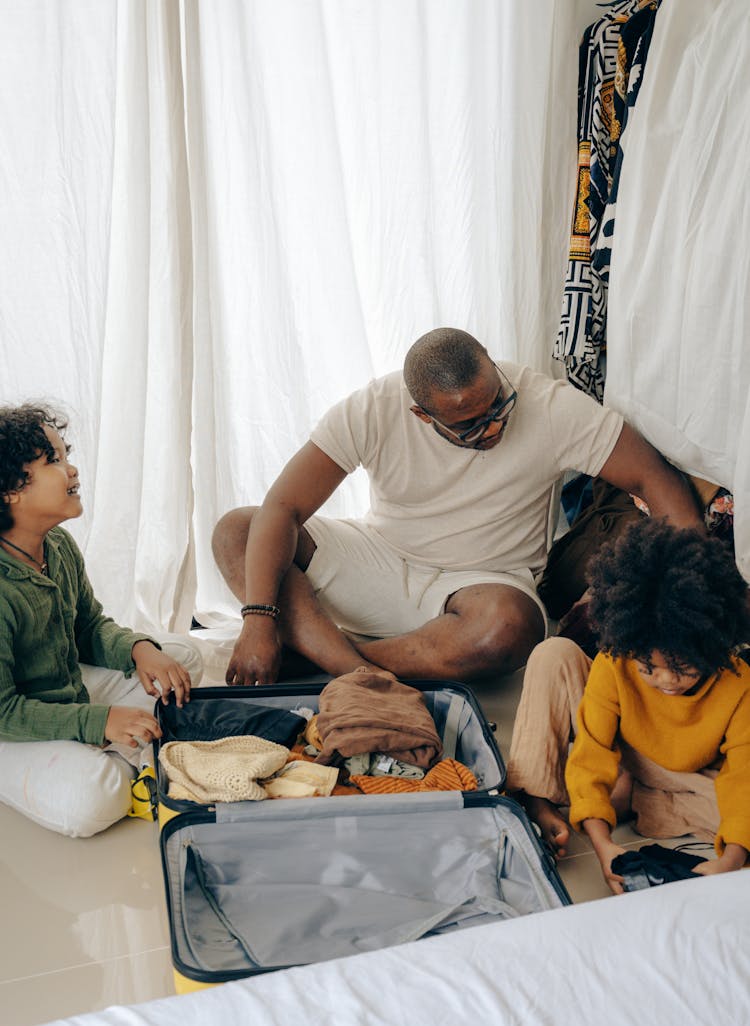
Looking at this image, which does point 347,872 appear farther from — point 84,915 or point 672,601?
point 672,601

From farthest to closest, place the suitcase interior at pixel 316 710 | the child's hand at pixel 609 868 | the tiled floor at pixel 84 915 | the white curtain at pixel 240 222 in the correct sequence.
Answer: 1. the white curtain at pixel 240 222
2. the suitcase interior at pixel 316 710
3. the child's hand at pixel 609 868
4. the tiled floor at pixel 84 915

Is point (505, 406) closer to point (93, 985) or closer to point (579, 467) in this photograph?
point (579, 467)

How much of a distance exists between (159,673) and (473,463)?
0.82 meters

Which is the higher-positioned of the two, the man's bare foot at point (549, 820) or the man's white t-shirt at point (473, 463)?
the man's white t-shirt at point (473, 463)

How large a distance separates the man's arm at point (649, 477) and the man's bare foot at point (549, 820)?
697mm

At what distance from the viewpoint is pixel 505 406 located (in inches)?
81.7

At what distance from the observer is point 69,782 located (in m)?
1.67

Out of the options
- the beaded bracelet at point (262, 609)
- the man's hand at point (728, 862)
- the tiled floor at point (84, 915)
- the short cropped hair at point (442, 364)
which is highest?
the short cropped hair at point (442, 364)

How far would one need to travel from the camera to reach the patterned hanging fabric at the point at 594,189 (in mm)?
2348

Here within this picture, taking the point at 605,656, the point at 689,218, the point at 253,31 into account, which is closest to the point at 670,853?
the point at 605,656

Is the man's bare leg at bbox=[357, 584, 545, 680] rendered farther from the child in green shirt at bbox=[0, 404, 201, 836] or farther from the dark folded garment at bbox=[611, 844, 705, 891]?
the dark folded garment at bbox=[611, 844, 705, 891]

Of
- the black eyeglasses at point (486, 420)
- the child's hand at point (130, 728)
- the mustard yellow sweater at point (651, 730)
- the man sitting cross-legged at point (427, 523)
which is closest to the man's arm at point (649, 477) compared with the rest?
the man sitting cross-legged at point (427, 523)

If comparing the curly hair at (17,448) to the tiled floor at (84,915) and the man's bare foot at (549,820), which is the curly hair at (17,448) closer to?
the tiled floor at (84,915)

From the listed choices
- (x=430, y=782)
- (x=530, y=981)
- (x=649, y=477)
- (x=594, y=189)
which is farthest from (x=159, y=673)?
(x=594, y=189)
